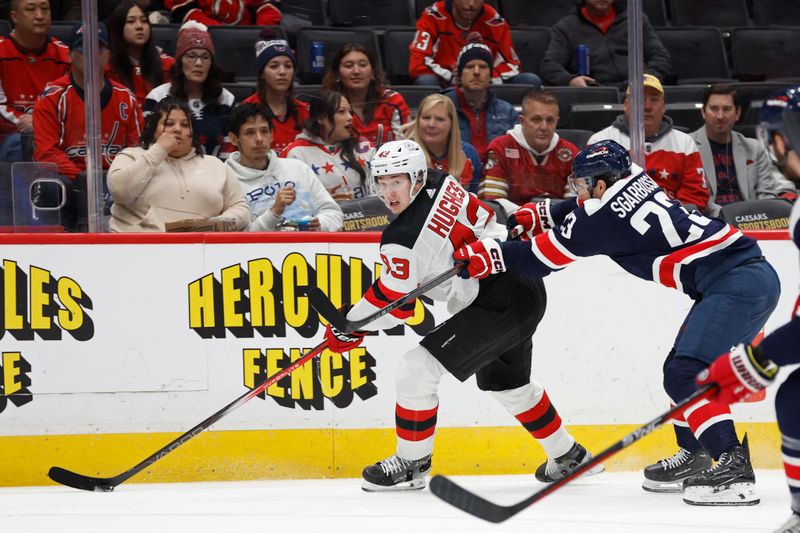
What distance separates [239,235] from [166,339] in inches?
18.2

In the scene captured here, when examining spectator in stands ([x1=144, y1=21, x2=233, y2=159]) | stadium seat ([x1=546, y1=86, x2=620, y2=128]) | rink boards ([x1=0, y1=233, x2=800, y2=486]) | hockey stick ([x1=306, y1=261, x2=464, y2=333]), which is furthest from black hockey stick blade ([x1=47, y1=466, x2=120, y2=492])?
stadium seat ([x1=546, y1=86, x2=620, y2=128])

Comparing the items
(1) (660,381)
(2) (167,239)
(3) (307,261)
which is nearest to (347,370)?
(3) (307,261)

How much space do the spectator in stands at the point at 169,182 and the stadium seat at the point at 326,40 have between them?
842mm

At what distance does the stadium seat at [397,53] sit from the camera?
5570 mm

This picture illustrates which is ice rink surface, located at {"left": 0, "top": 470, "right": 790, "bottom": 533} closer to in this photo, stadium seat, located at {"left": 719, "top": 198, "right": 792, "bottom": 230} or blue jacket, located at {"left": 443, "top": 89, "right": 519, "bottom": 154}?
stadium seat, located at {"left": 719, "top": 198, "right": 792, "bottom": 230}

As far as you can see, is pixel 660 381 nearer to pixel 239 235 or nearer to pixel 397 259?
pixel 397 259

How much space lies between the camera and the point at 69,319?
423cm

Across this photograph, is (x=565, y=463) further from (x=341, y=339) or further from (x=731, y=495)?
(x=341, y=339)

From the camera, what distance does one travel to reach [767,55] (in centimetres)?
520

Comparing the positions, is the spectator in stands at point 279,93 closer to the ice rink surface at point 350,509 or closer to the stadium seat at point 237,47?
the stadium seat at point 237,47

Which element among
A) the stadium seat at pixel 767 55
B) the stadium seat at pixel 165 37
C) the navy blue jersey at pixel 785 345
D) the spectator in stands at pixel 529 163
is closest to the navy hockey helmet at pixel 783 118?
the navy blue jersey at pixel 785 345

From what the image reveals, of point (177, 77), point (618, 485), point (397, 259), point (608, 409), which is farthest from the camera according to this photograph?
point (177, 77)

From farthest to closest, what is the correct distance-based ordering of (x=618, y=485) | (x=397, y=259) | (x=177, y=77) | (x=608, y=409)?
(x=177, y=77) → (x=608, y=409) → (x=618, y=485) → (x=397, y=259)

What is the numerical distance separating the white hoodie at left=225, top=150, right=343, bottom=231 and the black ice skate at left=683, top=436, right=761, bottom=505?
1.64 metres
